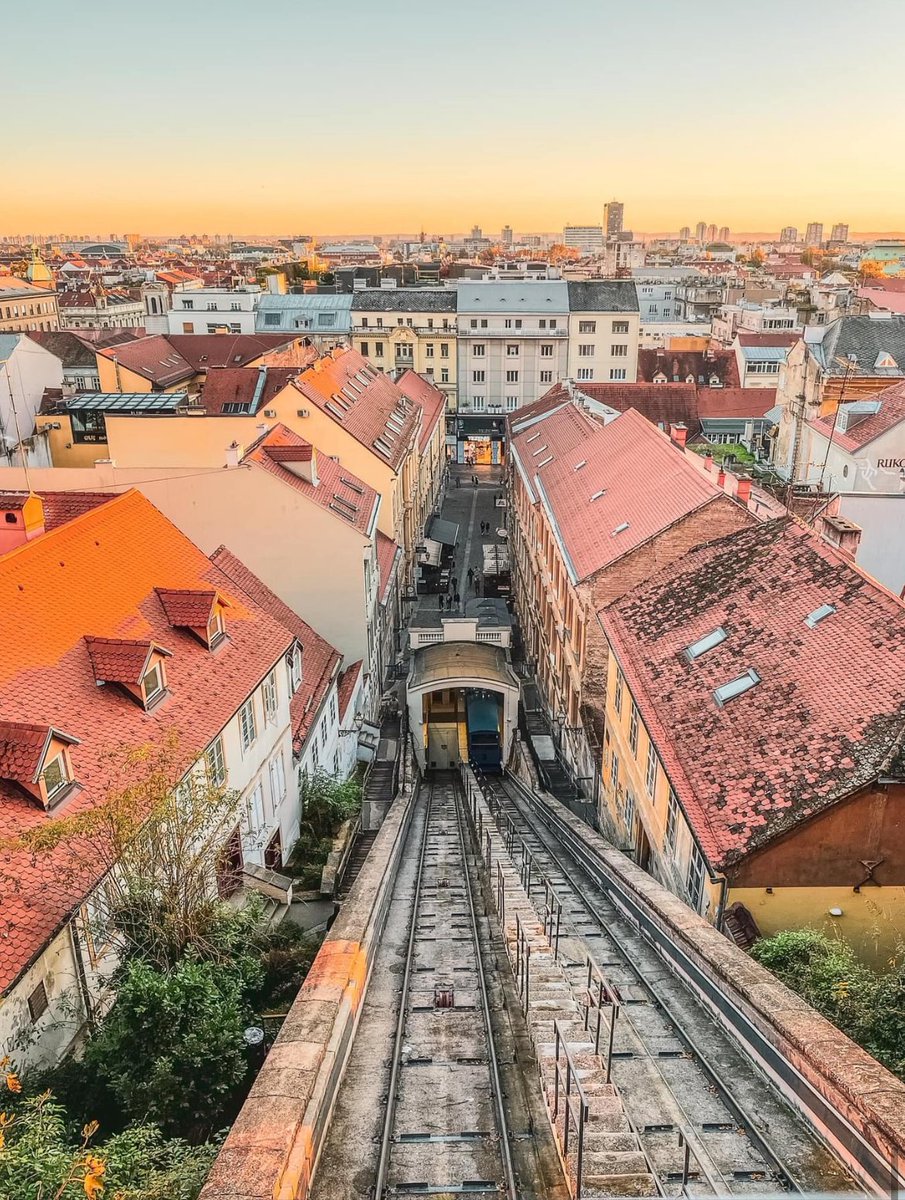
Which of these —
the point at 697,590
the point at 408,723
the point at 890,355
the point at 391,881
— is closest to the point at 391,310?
the point at 890,355

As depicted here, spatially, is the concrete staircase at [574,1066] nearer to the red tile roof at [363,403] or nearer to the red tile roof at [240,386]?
the red tile roof at [363,403]

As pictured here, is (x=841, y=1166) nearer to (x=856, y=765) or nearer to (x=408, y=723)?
(x=856, y=765)

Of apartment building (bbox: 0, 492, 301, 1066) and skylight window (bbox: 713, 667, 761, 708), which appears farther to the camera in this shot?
skylight window (bbox: 713, 667, 761, 708)

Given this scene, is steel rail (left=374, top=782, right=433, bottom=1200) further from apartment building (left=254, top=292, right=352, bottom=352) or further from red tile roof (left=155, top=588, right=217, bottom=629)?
apartment building (left=254, top=292, right=352, bottom=352)

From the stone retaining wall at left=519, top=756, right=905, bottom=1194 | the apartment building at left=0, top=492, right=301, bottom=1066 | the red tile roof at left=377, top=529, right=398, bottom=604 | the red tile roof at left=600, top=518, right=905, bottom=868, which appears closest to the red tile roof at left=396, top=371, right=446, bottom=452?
the red tile roof at left=377, top=529, right=398, bottom=604

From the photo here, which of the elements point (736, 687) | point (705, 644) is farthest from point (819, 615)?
point (705, 644)

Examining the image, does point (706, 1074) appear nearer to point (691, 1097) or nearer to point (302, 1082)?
point (691, 1097)

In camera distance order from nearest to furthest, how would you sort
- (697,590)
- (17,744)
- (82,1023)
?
(82,1023) < (17,744) < (697,590)
